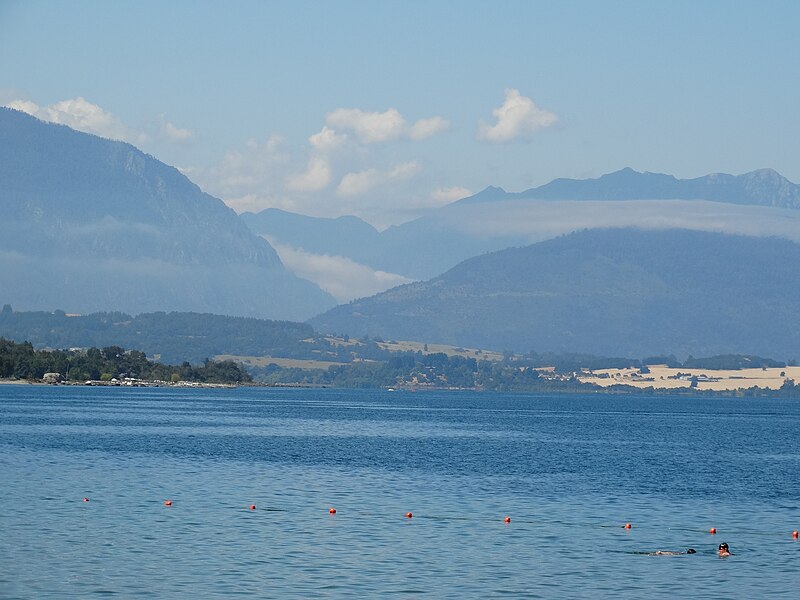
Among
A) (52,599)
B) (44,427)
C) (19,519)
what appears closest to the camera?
(52,599)

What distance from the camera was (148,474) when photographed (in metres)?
104

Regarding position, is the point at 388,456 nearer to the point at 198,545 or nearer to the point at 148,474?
the point at 148,474

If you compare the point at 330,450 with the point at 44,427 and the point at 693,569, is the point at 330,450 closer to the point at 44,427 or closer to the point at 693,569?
the point at 44,427

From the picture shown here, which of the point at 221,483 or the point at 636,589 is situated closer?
the point at 636,589

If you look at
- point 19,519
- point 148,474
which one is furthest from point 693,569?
point 148,474

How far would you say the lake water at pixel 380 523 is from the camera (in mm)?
60906

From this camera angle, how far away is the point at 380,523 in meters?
79.1

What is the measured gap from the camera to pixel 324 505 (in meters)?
86.6

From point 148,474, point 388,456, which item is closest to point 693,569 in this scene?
point 148,474

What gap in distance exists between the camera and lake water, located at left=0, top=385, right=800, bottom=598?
60906 millimetres

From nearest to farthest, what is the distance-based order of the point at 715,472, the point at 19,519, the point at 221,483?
the point at 19,519 → the point at 221,483 → the point at 715,472

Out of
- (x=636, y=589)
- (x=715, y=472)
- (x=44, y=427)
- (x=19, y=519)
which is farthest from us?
(x=44, y=427)

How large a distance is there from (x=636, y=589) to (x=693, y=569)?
251 inches

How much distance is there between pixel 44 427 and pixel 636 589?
4619 inches
